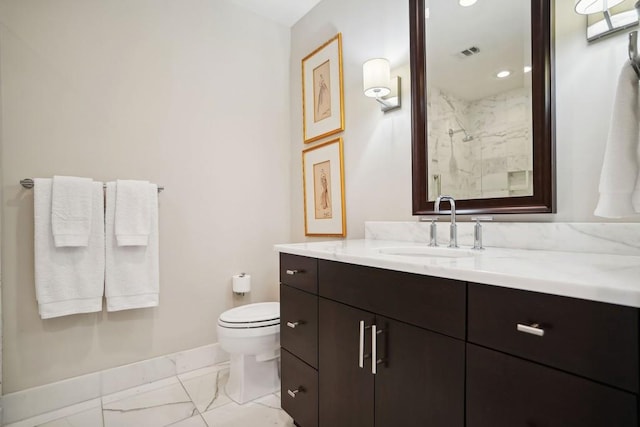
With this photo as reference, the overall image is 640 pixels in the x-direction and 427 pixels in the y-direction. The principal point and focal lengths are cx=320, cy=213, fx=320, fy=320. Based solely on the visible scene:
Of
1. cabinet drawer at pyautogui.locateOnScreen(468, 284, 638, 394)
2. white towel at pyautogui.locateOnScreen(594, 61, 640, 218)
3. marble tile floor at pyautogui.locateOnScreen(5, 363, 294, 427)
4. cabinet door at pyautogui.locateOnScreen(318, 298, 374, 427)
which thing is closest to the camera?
cabinet drawer at pyautogui.locateOnScreen(468, 284, 638, 394)

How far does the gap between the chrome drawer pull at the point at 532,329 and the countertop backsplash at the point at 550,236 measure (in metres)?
0.58

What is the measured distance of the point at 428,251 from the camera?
137 centimetres

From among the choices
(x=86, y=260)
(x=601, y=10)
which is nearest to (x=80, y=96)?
(x=86, y=260)

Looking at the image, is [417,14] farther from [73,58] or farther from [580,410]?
[73,58]

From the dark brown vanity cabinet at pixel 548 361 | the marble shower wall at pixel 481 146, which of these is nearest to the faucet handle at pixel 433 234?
the marble shower wall at pixel 481 146

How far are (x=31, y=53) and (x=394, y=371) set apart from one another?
90.4 inches

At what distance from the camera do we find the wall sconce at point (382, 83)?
1.67 meters

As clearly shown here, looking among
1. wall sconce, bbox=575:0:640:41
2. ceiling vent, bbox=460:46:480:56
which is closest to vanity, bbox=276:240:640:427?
wall sconce, bbox=575:0:640:41

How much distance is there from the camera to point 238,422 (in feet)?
5.22

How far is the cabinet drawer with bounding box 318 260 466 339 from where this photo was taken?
84cm

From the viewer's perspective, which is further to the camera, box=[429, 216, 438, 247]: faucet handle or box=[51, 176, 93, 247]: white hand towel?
box=[51, 176, 93, 247]: white hand towel

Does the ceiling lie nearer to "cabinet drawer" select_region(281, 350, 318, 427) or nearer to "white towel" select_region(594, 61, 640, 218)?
"white towel" select_region(594, 61, 640, 218)

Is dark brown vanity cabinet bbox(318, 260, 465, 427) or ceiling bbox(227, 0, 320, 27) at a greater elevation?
ceiling bbox(227, 0, 320, 27)

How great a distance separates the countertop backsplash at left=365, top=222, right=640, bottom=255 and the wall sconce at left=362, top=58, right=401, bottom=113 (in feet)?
2.22
